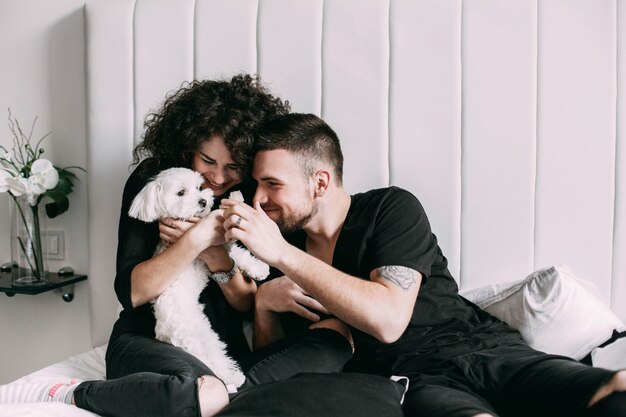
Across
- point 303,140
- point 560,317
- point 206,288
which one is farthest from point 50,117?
point 560,317

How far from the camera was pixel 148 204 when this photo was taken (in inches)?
63.1

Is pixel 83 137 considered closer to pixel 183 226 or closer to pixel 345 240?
pixel 183 226

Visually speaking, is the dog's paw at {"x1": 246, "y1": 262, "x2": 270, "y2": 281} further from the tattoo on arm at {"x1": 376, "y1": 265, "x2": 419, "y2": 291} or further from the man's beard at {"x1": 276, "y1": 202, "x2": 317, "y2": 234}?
the tattoo on arm at {"x1": 376, "y1": 265, "x2": 419, "y2": 291}

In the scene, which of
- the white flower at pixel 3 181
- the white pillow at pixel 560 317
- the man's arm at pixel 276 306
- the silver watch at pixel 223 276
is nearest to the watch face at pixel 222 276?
the silver watch at pixel 223 276

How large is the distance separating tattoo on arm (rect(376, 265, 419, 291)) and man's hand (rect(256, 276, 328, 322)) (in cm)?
30

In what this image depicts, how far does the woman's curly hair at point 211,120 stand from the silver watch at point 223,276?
0.34 metres

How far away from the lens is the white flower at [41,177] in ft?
7.20

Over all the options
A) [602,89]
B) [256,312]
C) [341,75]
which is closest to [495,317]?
[256,312]

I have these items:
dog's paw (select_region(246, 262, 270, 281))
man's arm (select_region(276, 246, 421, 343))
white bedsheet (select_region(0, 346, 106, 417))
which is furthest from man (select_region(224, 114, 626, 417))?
white bedsheet (select_region(0, 346, 106, 417))

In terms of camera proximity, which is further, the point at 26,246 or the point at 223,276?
the point at 26,246

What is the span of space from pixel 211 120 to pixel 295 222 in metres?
0.46

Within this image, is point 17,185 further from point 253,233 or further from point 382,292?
point 382,292

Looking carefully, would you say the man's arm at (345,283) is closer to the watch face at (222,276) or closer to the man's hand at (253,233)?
the man's hand at (253,233)

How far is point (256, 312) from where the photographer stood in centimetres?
177
